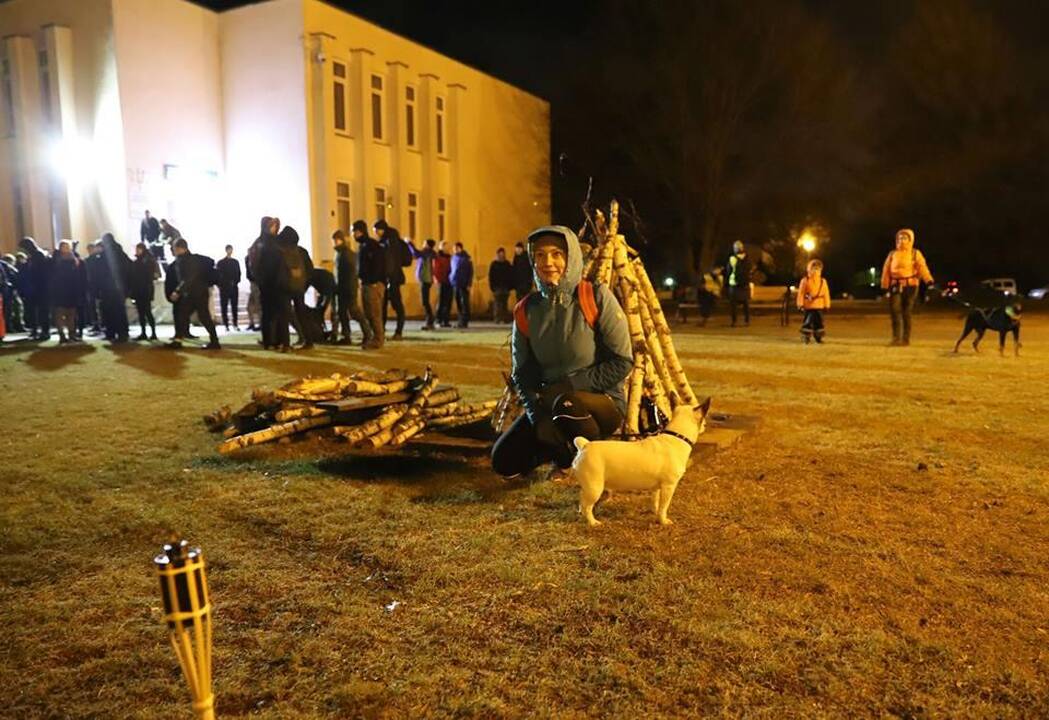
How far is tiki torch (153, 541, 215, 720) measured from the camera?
1823mm

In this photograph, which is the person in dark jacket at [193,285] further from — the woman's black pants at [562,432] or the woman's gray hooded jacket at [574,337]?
the woman's gray hooded jacket at [574,337]

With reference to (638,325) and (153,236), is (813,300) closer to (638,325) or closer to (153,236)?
(638,325)

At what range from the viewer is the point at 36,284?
51.9 ft

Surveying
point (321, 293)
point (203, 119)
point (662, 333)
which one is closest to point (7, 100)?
point (203, 119)

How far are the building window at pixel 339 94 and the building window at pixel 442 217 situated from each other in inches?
215

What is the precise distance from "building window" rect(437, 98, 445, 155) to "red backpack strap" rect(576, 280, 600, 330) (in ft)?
83.5

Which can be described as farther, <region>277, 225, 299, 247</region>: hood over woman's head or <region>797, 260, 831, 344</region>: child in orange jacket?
<region>797, 260, 831, 344</region>: child in orange jacket

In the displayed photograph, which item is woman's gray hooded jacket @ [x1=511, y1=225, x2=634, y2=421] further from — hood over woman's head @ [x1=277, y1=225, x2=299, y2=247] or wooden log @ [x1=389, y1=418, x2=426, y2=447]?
hood over woman's head @ [x1=277, y1=225, x2=299, y2=247]

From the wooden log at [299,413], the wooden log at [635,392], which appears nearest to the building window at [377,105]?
the wooden log at [299,413]

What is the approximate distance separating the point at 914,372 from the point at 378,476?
26.0 feet

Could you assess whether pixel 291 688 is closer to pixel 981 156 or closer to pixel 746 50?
pixel 746 50

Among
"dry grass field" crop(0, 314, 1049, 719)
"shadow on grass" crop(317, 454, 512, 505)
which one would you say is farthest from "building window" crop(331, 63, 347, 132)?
"shadow on grass" crop(317, 454, 512, 505)

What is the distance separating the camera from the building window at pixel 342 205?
24.3 metres

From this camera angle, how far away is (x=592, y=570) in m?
3.76
